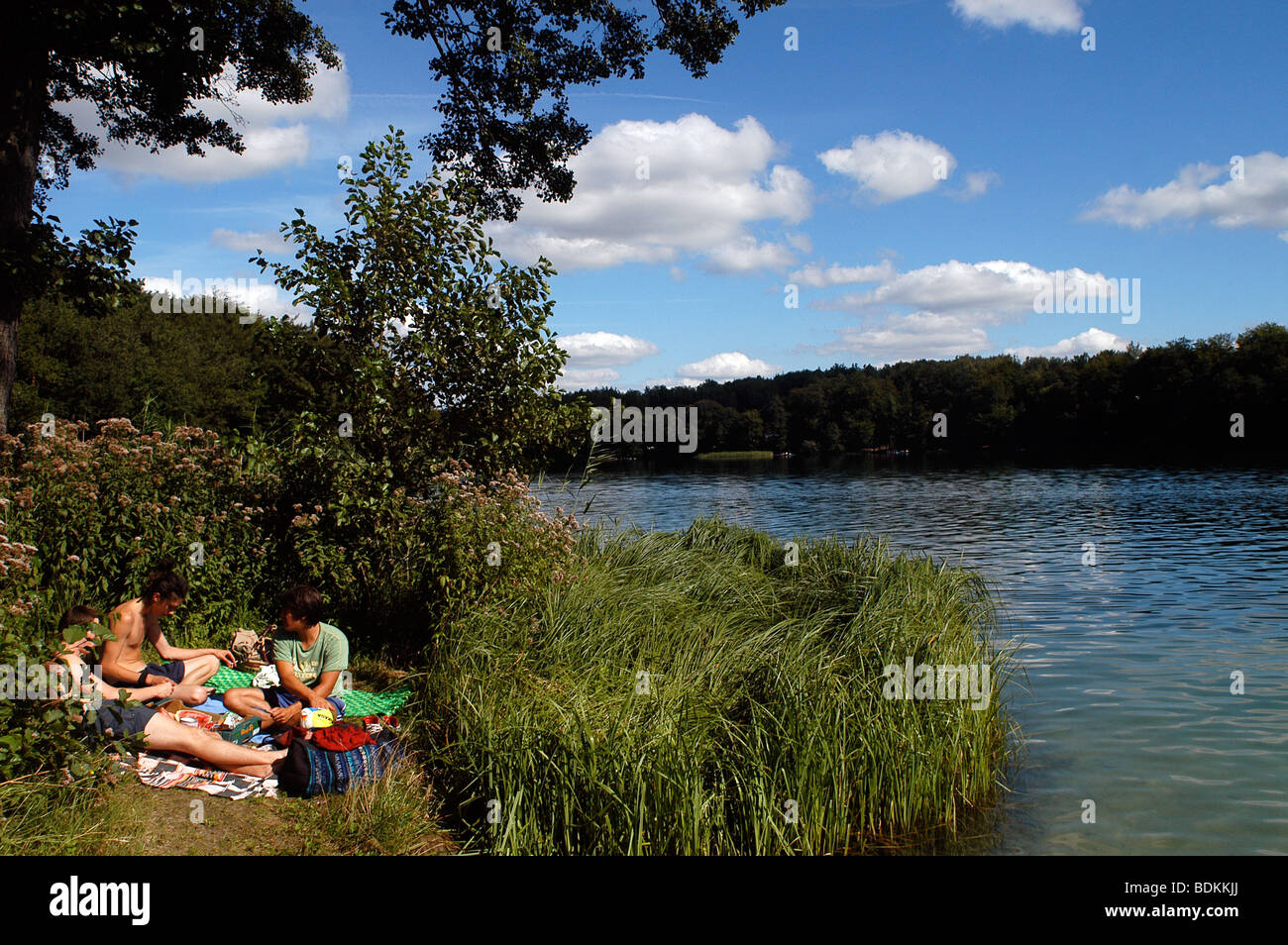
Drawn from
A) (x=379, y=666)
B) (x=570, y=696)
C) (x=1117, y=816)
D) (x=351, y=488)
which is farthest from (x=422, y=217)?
(x=1117, y=816)

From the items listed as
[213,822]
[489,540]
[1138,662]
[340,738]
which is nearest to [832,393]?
[1138,662]

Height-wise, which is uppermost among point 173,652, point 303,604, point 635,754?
point 303,604

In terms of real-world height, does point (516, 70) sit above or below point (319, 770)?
above

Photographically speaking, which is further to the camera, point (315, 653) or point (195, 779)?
point (315, 653)

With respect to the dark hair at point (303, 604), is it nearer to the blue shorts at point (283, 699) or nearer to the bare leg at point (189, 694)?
the blue shorts at point (283, 699)

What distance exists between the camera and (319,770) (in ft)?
19.5

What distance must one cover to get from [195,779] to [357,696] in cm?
158

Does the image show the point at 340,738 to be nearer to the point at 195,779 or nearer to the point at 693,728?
the point at 195,779

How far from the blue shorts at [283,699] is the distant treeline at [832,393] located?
2.97 m

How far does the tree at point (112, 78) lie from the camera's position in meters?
8.90

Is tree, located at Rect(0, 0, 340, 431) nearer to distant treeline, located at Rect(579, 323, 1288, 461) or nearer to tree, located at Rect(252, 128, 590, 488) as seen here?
tree, located at Rect(252, 128, 590, 488)

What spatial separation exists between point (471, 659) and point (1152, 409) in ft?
346

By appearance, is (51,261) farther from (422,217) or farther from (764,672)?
(764,672)

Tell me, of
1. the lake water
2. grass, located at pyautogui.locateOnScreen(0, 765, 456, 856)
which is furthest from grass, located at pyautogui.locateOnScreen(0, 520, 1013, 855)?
the lake water
